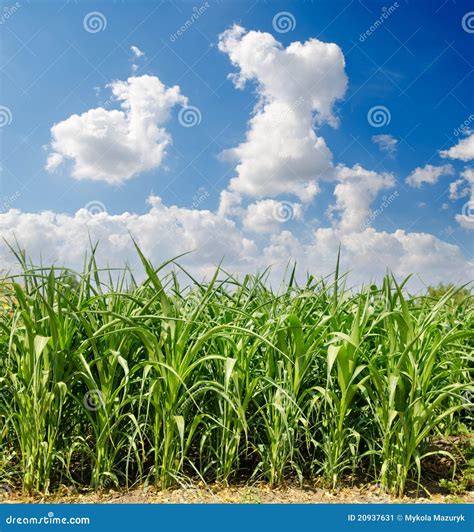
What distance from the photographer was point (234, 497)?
2.90 m

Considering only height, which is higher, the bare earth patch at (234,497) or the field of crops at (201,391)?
the field of crops at (201,391)

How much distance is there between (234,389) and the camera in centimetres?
289

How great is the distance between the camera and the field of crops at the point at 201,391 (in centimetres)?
285

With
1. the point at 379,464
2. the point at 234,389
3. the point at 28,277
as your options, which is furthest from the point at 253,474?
the point at 28,277

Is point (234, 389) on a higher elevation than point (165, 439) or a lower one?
higher

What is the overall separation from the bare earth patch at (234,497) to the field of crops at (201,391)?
0.20 feet

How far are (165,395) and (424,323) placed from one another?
1481 mm

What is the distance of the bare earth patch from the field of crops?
0.06 meters

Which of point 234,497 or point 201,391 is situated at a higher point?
point 201,391

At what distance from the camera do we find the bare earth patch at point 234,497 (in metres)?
2.86

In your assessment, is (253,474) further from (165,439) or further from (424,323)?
(424,323)

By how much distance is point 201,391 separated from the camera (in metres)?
2.92

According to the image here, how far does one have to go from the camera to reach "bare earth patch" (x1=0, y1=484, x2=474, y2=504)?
9.38 ft

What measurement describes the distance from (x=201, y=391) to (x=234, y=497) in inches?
23.3
